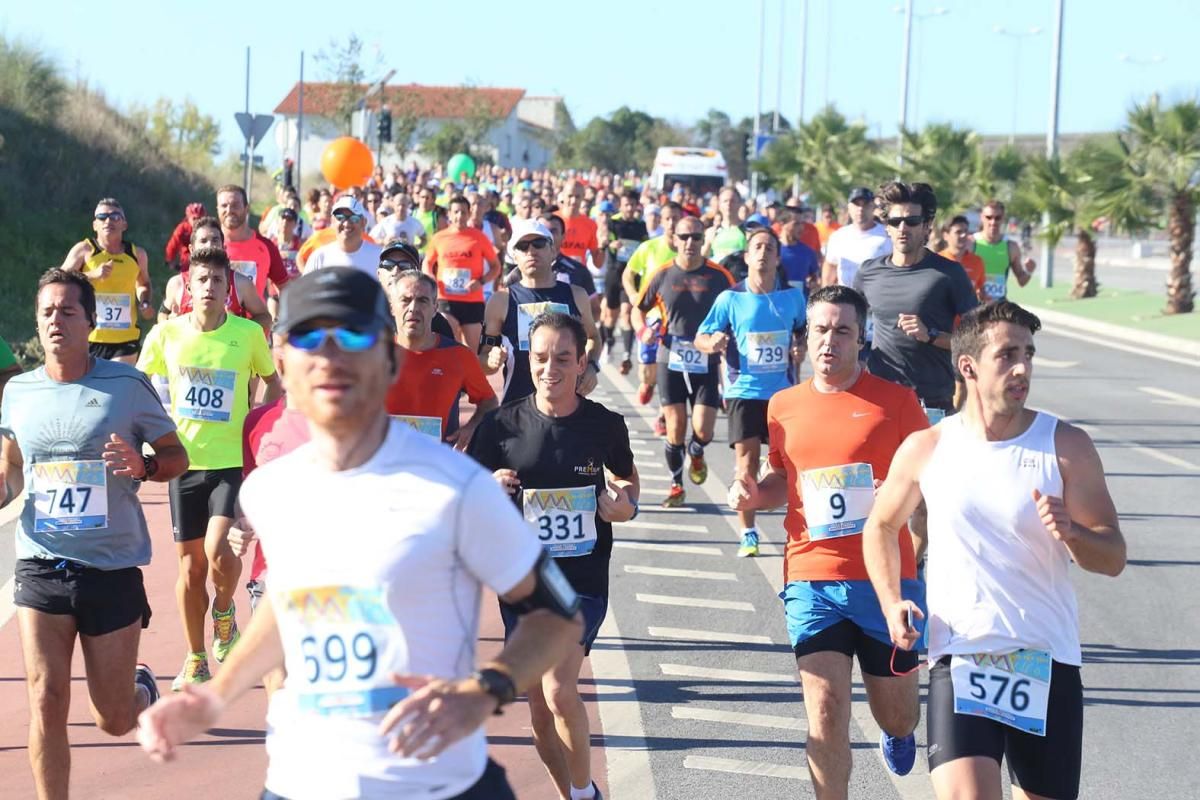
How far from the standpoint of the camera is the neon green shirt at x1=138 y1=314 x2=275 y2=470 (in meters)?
7.77

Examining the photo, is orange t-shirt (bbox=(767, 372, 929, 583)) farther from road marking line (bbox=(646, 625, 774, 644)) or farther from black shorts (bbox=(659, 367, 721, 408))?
black shorts (bbox=(659, 367, 721, 408))

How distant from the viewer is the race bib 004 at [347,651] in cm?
314

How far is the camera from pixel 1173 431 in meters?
16.8

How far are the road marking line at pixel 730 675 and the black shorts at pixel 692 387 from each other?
14.1 feet

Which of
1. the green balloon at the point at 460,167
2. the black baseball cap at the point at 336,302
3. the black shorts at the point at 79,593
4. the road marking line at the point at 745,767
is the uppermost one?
the green balloon at the point at 460,167

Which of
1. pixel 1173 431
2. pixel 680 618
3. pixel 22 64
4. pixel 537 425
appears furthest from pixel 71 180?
pixel 537 425

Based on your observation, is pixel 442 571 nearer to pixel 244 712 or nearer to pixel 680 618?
pixel 244 712

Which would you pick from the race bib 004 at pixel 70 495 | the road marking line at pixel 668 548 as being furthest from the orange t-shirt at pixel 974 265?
the race bib 004 at pixel 70 495

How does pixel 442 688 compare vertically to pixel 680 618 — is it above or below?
above

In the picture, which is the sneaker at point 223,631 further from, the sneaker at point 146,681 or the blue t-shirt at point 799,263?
the blue t-shirt at point 799,263

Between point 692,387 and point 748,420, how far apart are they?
1.72m

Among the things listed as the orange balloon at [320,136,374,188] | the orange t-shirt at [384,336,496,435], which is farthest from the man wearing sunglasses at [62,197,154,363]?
the orange balloon at [320,136,374,188]

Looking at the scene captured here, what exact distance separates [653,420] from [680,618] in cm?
777

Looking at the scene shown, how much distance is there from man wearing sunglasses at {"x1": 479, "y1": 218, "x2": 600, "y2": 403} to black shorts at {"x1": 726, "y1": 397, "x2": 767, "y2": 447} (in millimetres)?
1205
